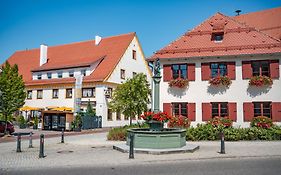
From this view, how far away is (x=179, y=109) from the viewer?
79.7 ft

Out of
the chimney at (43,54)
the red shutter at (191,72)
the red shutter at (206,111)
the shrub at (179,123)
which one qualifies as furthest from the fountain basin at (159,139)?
the chimney at (43,54)

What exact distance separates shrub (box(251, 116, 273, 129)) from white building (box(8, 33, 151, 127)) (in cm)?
1943

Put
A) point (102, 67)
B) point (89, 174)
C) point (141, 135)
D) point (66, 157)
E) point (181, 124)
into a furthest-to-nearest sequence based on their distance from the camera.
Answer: point (102, 67), point (181, 124), point (141, 135), point (66, 157), point (89, 174)

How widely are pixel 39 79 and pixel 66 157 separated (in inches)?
1300

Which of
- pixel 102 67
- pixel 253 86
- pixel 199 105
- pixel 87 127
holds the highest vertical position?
pixel 102 67

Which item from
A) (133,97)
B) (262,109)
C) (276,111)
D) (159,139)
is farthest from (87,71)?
(159,139)

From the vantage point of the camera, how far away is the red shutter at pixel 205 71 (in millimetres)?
23730

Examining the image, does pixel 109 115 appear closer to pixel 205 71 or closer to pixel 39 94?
pixel 39 94

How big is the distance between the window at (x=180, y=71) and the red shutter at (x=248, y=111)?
538 cm

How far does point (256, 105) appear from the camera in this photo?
22.7 m

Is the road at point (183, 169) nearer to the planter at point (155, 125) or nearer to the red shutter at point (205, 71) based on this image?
the planter at point (155, 125)

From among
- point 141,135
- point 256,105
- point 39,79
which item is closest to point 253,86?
point 256,105

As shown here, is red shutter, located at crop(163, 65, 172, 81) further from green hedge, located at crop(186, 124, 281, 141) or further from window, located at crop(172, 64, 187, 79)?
green hedge, located at crop(186, 124, 281, 141)

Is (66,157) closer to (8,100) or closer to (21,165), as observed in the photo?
(21,165)
